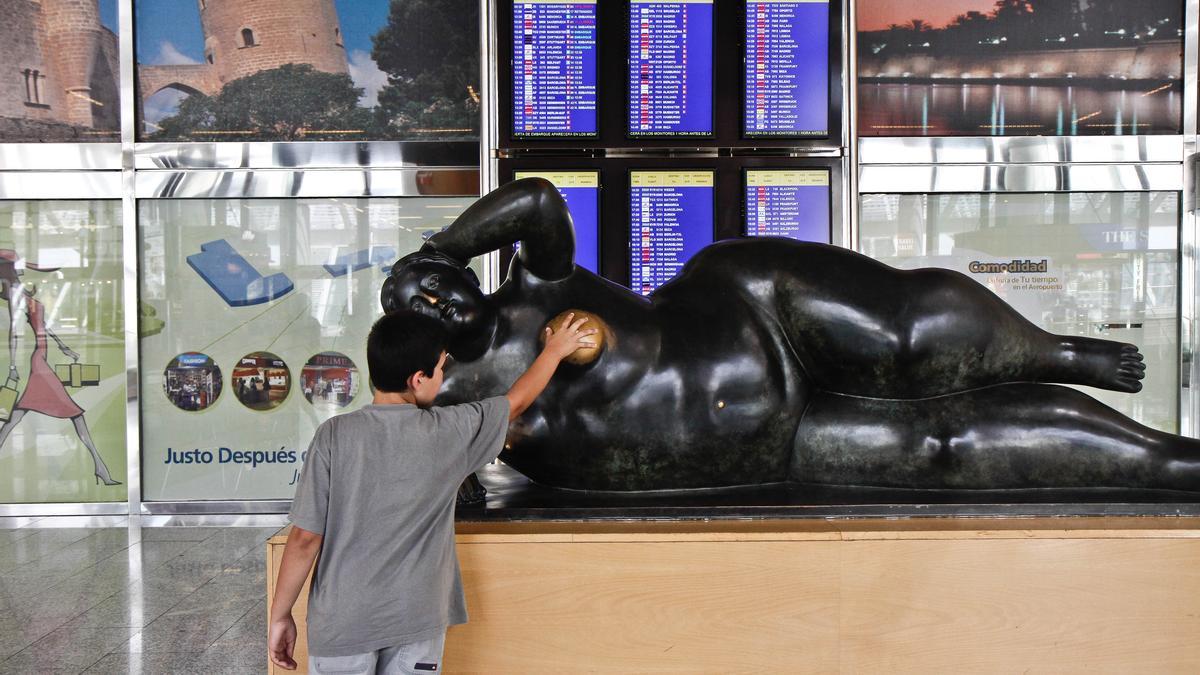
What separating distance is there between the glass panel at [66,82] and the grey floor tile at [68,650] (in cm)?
309

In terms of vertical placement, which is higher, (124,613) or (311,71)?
(311,71)

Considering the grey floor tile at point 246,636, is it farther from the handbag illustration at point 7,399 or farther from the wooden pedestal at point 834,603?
the handbag illustration at point 7,399

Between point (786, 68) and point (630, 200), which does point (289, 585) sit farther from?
point (786, 68)

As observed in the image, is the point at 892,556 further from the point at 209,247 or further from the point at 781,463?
the point at 209,247

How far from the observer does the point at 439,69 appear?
493 centimetres

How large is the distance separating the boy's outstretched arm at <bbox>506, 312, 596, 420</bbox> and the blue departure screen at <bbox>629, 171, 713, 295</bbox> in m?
2.50

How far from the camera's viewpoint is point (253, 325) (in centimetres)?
498

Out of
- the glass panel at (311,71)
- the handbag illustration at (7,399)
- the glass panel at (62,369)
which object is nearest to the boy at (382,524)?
the glass panel at (311,71)

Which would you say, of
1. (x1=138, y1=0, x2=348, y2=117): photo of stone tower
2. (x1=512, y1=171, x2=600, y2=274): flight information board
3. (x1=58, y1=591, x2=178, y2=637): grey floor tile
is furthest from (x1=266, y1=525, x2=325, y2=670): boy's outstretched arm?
(x1=138, y1=0, x2=348, y2=117): photo of stone tower

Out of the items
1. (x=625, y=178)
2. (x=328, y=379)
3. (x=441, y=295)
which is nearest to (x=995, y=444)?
(x=441, y=295)

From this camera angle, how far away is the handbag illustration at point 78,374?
4.95m

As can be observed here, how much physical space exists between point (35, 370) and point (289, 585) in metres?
4.52

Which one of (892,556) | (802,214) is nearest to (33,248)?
(802,214)

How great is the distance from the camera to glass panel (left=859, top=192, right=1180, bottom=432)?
482 cm
